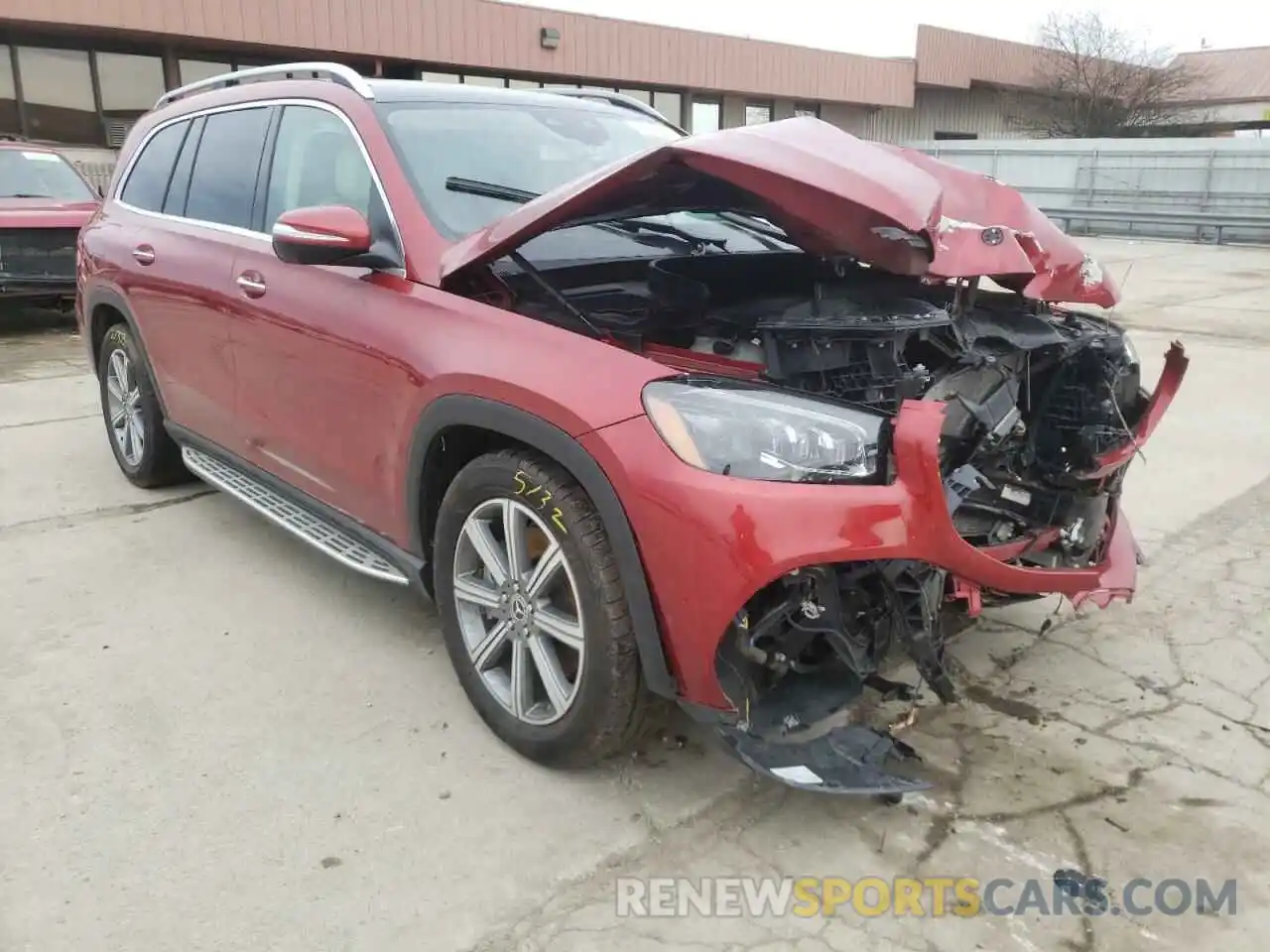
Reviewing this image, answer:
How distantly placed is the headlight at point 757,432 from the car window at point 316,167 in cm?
141

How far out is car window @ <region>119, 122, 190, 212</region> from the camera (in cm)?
460

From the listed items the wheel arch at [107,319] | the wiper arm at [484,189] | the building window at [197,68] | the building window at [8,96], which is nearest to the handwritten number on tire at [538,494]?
the wiper arm at [484,189]

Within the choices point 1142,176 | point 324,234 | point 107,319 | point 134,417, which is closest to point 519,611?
point 324,234

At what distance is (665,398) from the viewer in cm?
235

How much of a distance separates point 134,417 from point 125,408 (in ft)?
0.34

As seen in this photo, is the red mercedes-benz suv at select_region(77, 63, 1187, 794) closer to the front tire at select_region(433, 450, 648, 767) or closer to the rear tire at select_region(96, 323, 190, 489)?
the front tire at select_region(433, 450, 648, 767)

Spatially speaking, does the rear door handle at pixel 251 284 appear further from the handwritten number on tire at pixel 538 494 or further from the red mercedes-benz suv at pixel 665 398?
the handwritten number on tire at pixel 538 494

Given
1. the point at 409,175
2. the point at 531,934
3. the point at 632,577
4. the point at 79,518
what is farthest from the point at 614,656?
the point at 79,518

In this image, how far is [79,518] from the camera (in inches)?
187

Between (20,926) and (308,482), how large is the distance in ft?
5.51

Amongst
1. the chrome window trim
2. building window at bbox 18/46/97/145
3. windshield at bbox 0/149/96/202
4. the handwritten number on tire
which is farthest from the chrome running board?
building window at bbox 18/46/97/145

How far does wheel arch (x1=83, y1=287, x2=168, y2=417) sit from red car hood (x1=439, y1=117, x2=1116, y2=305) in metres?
2.48

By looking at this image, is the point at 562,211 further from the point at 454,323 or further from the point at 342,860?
the point at 342,860

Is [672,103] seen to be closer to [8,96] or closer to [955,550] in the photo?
[8,96]
